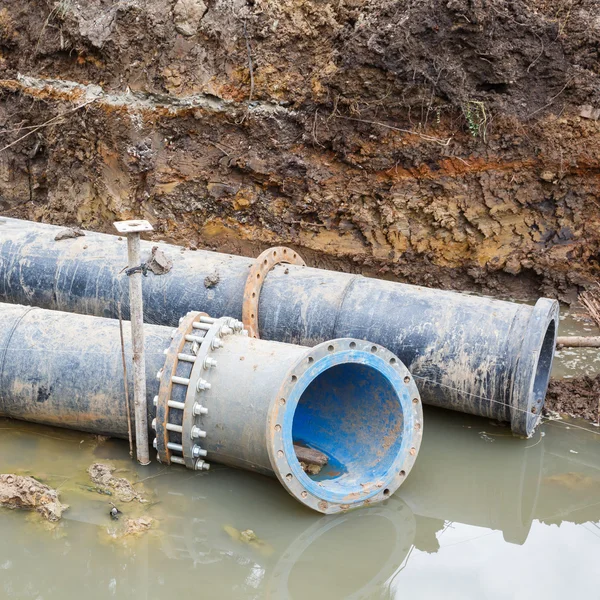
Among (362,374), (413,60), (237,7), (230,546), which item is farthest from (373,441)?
(237,7)

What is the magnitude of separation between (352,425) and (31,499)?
74.7 inches

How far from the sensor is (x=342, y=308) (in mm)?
4996

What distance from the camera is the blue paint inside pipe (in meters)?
4.12

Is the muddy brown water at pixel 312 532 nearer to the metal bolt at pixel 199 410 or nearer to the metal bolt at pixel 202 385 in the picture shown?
the metal bolt at pixel 199 410

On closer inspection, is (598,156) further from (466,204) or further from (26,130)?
(26,130)

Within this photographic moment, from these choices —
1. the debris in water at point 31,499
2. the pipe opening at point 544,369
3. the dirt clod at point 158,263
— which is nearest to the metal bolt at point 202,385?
the debris in water at point 31,499

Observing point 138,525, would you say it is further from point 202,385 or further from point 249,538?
point 202,385

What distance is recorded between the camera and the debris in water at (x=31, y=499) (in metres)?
4.04

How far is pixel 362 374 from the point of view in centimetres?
465

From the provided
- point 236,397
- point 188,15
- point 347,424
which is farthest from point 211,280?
point 188,15

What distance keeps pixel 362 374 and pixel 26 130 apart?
5038mm

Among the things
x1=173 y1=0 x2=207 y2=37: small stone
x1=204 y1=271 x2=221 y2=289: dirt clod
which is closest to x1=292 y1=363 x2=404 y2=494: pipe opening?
x1=204 y1=271 x2=221 y2=289: dirt clod

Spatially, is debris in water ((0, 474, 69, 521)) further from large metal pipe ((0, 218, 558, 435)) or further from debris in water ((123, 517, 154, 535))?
large metal pipe ((0, 218, 558, 435))

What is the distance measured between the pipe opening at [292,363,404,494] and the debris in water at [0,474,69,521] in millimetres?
1442
